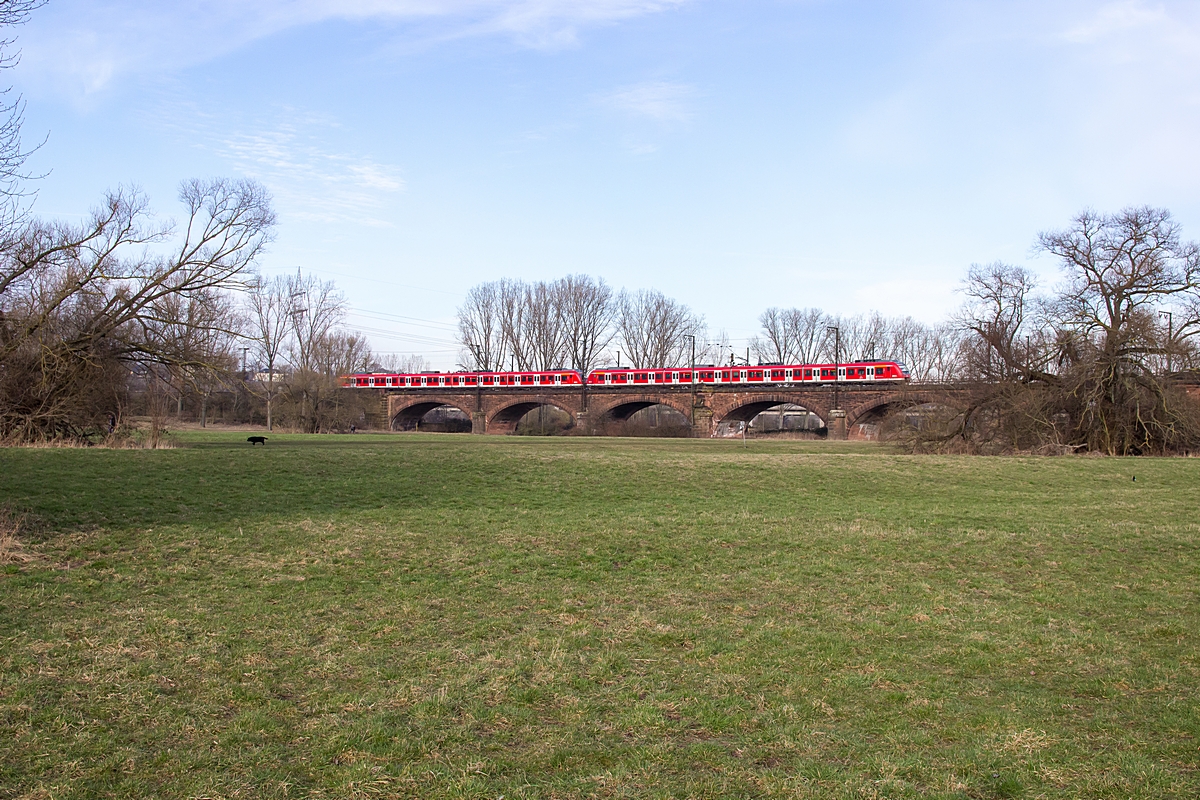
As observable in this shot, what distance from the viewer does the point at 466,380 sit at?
8331 cm

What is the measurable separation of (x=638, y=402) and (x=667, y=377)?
3.63m

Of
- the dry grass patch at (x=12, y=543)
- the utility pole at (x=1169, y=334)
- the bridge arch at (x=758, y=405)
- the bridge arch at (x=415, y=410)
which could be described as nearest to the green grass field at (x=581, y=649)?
the dry grass patch at (x=12, y=543)

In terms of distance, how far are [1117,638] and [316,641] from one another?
7489 millimetres

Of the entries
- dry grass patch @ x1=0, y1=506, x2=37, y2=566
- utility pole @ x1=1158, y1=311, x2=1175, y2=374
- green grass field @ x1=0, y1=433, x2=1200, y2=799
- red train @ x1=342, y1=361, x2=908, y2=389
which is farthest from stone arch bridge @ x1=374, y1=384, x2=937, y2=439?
dry grass patch @ x1=0, y1=506, x2=37, y2=566

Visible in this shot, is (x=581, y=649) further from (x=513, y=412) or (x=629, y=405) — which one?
(x=513, y=412)

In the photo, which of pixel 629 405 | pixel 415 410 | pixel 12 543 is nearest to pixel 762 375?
pixel 629 405

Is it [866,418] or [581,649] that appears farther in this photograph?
[866,418]

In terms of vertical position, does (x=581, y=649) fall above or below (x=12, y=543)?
below

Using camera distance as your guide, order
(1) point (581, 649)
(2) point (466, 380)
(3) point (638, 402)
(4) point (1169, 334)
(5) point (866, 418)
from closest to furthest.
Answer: (1) point (581, 649), (4) point (1169, 334), (5) point (866, 418), (3) point (638, 402), (2) point (466, 380)

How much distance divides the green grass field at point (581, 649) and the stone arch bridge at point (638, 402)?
51.6 metres

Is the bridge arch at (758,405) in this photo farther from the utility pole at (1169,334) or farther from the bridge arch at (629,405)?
the utility pole at (1169,334)

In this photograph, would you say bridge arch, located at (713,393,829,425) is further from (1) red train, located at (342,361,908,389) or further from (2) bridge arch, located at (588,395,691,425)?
(2) bridge arch, located at (588,395,691,425)

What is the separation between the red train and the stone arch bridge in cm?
61

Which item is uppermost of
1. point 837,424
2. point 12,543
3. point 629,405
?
point 629,405
